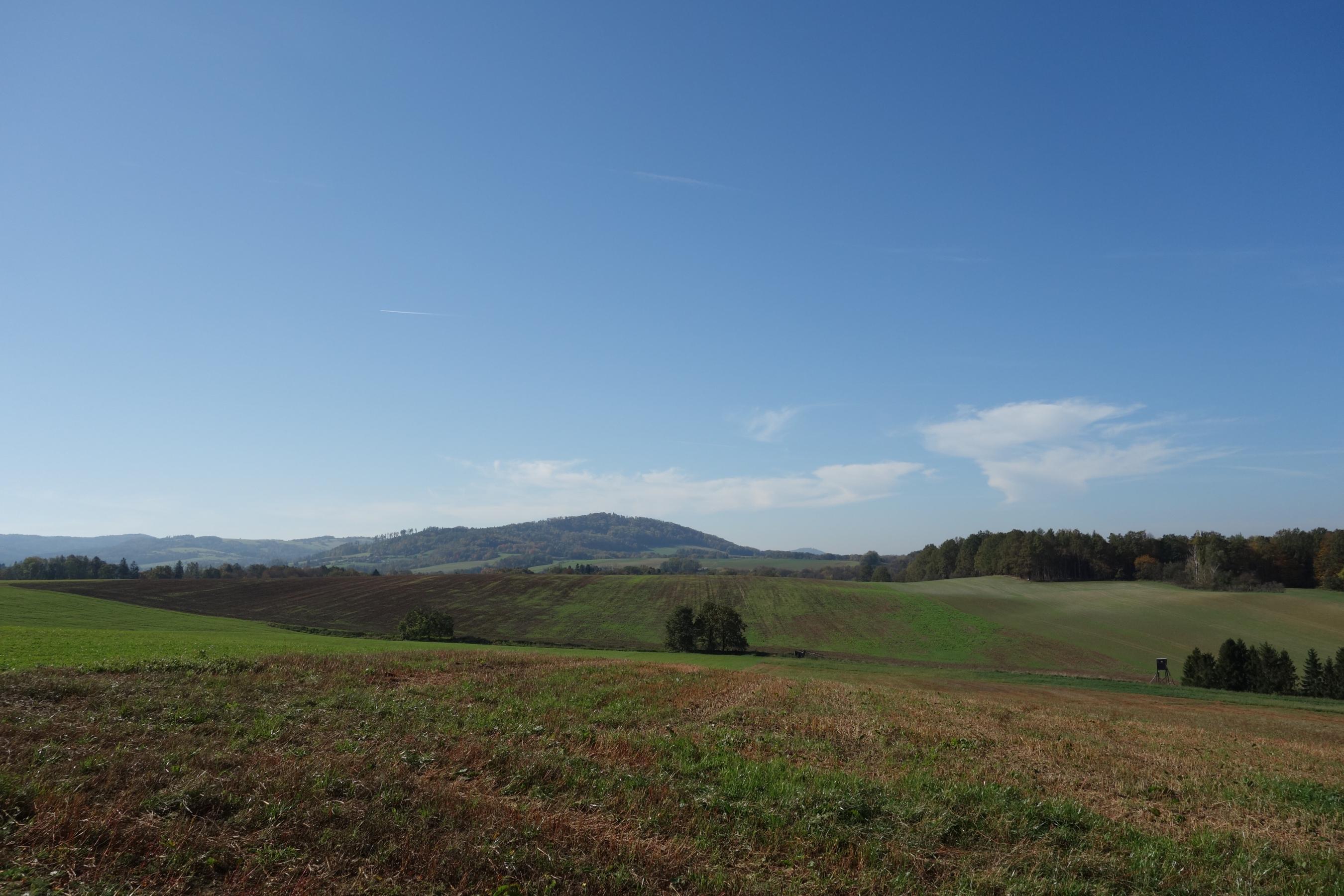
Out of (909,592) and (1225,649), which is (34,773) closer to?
(1225,649)

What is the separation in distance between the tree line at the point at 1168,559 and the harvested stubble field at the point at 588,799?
123 metres

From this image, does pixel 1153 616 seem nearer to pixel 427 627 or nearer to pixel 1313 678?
pixel 1313 678

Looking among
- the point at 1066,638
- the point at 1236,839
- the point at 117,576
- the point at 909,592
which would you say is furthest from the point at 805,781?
the point at 117,576

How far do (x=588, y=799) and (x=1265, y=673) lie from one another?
64.7m

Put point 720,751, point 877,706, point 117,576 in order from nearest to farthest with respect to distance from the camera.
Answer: point 720,751 → point 877,706 → point 117,576

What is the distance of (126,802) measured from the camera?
799 centimetres

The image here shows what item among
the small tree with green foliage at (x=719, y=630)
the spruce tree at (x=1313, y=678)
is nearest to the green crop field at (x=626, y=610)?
the small tree with green foliage at (x=719, y=630)

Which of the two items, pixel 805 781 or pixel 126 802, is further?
pixel 805 781

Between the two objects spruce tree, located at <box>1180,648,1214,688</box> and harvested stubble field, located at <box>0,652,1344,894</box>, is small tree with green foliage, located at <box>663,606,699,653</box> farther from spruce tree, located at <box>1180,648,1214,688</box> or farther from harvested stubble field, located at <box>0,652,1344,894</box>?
harvested stubble field, located at <box>0,652,1344,894</box>

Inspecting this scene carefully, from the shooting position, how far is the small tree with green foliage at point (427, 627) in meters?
66.9

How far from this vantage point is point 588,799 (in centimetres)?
968

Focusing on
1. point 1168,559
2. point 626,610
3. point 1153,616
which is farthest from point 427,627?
point 1168,559

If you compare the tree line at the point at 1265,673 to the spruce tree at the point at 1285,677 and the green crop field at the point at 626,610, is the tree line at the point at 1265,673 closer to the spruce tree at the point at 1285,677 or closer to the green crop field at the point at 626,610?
the spruce tree at the point at 1285,677

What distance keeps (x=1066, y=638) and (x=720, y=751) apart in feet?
262
